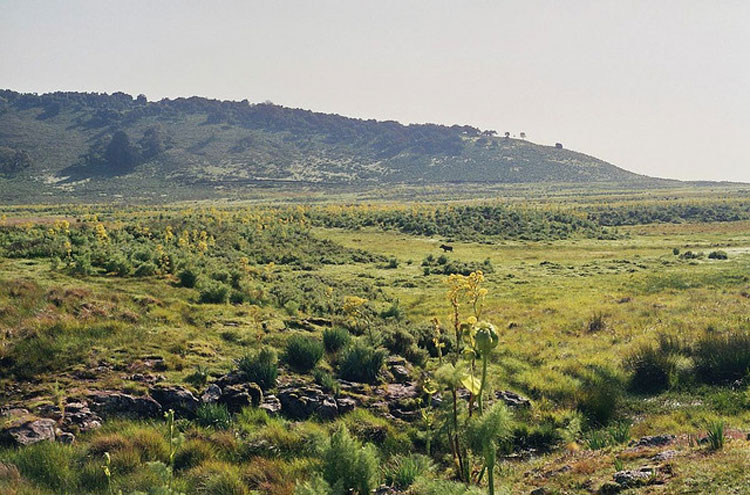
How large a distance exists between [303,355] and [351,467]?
186 inches

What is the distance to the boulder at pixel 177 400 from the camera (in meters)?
7.41

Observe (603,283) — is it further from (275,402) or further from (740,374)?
(275,402)

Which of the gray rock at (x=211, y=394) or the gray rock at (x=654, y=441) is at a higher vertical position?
the gray rock at (x=654, y=441)

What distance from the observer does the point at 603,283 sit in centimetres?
2255

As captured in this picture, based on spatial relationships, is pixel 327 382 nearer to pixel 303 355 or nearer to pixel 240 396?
pixel 303 355

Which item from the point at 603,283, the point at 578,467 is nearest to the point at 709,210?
the point at 603,283

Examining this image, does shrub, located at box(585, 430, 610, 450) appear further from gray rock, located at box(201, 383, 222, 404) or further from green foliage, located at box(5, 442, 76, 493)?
green foliage, located at box(5, 442, 76, 493)

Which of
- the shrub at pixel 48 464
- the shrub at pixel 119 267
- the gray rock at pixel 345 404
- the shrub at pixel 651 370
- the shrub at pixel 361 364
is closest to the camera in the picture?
the shrub at pixel 48 464

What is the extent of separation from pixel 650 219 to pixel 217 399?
63.4 metres

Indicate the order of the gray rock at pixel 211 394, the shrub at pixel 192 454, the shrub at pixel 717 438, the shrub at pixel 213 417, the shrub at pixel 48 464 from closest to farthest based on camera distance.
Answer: the shrub at pixel 717 438, the shrub at pixel 48 464, the shrub at pixel 192 454, the shrub at pixel 213 417, the gray rock at pixel 211 394

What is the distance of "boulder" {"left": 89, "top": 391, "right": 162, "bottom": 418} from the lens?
7152mm

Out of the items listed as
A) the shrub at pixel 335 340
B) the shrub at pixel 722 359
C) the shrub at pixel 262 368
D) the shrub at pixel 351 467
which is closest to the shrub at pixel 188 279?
the shrub at pixel 335 340

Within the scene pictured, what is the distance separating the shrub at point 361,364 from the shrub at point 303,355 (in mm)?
560

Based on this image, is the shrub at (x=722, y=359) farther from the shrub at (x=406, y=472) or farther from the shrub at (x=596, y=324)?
the shrub at (x=406, y=472)
